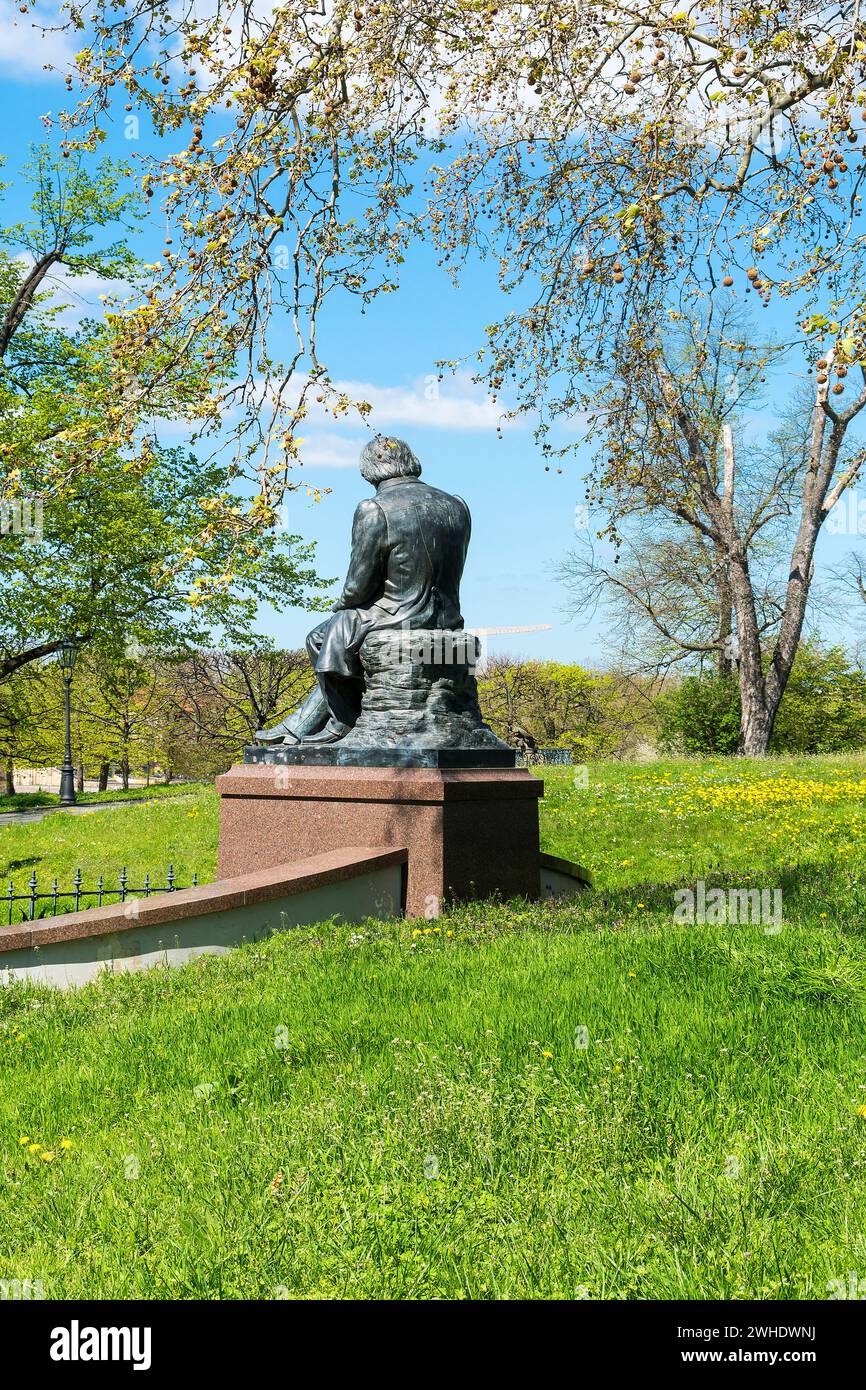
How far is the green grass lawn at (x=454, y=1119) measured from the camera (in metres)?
2.47

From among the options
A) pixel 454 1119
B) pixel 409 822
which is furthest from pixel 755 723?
pixel 454 1119

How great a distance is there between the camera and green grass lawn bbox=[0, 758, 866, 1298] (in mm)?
2473

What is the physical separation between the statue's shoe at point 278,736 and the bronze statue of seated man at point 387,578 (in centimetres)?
1

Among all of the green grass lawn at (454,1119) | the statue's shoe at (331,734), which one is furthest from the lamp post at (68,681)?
the green grass lawn at (454,1119)

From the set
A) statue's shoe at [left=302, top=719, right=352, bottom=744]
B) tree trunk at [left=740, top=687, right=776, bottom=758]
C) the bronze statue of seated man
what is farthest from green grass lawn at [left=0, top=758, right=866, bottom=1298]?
tree trunk at [left=740, top=687, right=776, bottom=758]

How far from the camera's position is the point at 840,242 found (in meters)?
5.66

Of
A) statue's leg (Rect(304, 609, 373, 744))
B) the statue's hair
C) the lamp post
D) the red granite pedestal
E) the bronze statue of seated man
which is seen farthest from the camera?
the lamp post

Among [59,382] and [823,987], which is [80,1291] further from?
[59,382]

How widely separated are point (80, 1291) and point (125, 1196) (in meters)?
0.54

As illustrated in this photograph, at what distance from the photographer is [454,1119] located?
3.19m

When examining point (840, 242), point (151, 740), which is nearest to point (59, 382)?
point (151, 740)

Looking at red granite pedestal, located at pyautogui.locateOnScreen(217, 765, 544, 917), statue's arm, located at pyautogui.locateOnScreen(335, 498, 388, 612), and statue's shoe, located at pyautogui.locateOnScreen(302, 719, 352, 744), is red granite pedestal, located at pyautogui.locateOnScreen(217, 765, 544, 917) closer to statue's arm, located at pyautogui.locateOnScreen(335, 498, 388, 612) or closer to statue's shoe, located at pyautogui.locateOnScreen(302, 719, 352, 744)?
statue's shoe, located at pyautogui.locateOnScreen(302, 719, 352, 744)

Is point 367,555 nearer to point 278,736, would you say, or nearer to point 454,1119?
point 278,736

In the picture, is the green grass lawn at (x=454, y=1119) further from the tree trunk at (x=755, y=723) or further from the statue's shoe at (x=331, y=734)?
the tree trunk at (x=755, y=723)
